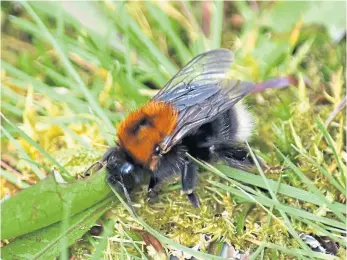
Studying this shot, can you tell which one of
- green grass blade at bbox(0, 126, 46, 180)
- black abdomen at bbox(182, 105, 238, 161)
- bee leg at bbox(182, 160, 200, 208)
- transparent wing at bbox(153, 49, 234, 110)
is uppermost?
transparent wing at bbox(153, 49, 234, 110)

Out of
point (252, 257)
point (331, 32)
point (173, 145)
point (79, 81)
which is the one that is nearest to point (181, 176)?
point (173, 145)

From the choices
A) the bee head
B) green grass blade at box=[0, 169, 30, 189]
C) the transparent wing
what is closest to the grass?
green grass blade at box=[0, 169, 30, 189]

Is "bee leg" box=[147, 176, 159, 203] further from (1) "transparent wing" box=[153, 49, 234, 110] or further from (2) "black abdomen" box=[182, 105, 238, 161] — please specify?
(1) "transparent wing" box=[153, 49, 234, 110]

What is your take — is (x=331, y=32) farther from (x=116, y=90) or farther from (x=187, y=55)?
(x=116, y=90)

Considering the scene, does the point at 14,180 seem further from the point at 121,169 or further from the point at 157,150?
→ the point at 157,150

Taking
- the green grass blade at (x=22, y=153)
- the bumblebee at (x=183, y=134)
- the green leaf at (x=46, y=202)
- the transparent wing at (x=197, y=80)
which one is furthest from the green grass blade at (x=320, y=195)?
the green grass blade at (x=22, y=153)

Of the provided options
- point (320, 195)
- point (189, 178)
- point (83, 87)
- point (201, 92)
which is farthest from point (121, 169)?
point (320, 195)
